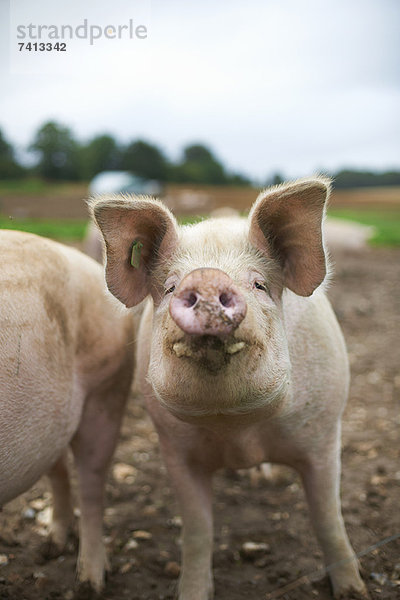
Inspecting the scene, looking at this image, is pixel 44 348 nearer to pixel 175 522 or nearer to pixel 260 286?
pixel 260 286

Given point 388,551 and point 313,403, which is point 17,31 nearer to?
point 313,403

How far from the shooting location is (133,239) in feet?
8.23

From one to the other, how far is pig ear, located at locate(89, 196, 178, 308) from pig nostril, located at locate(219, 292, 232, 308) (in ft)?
2.16

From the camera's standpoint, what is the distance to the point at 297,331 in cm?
274

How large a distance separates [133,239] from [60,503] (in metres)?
1.94

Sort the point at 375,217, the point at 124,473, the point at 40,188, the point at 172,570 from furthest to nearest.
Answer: the point at 375,217 < the point at 40,188 < the point at 124,473 < the point at 172,570

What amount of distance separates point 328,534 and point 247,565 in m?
0.61

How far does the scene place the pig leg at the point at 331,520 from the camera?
9.46 ft

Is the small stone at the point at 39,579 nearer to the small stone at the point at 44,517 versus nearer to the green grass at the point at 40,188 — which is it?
the small stone at the point at 44,517

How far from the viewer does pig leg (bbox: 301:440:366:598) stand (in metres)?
2.88

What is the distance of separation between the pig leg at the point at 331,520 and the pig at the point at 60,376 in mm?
1116

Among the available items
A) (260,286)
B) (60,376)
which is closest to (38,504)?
(60,376)

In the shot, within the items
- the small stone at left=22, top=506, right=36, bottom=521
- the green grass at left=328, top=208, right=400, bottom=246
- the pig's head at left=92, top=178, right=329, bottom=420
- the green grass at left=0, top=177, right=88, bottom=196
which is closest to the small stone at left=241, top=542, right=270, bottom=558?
the small stone at left=22, top=506, right=36, bottom=521

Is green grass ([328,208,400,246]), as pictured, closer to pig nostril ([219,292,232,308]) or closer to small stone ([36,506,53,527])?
small stone ([36,506,53,527])
